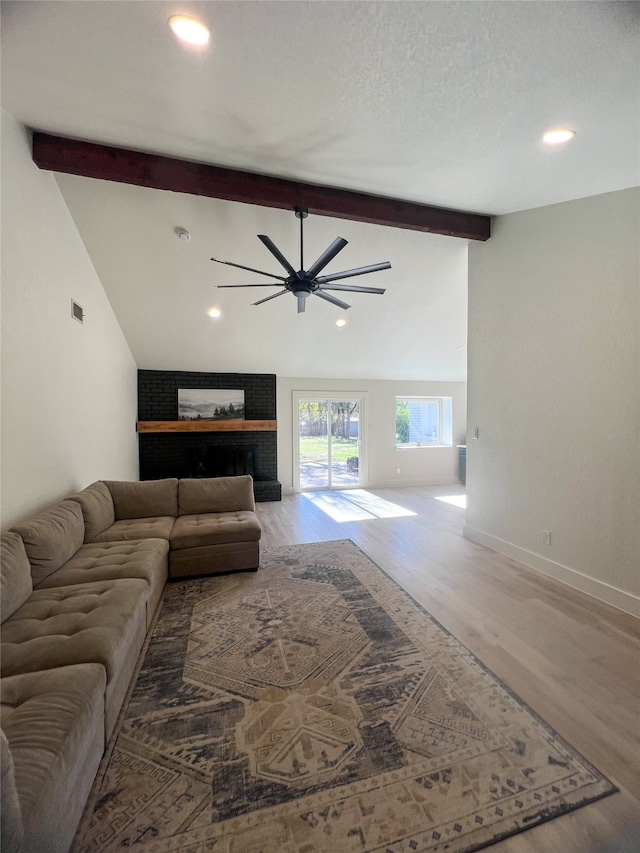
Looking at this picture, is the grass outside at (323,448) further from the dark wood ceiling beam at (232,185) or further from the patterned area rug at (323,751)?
the patterned area rug at (323,751)

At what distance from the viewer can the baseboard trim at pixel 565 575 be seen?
8.26 feet

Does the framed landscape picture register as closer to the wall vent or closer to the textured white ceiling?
the textured white ceiling

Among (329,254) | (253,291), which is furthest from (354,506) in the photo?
(329,254)

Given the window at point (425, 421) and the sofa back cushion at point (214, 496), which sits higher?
the window at point (425, 421)

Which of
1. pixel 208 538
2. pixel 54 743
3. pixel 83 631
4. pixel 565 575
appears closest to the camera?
pixel 54 743

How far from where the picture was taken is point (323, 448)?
7.20 metres

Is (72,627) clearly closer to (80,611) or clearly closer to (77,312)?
(80,611)

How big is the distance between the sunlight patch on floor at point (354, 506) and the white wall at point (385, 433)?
0.76 meters

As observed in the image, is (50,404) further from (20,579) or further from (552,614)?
(552,614)

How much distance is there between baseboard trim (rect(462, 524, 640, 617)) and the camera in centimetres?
252

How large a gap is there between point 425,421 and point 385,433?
1.19m

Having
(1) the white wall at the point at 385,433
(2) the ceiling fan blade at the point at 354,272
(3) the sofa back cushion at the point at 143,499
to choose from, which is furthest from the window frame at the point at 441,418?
(3) the sofa back cushion at the point at 143,499

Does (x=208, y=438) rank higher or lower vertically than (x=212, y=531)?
higher

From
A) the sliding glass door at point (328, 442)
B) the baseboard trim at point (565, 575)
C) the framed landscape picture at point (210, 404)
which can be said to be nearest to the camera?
the baseboard trim at point (565, 575)
